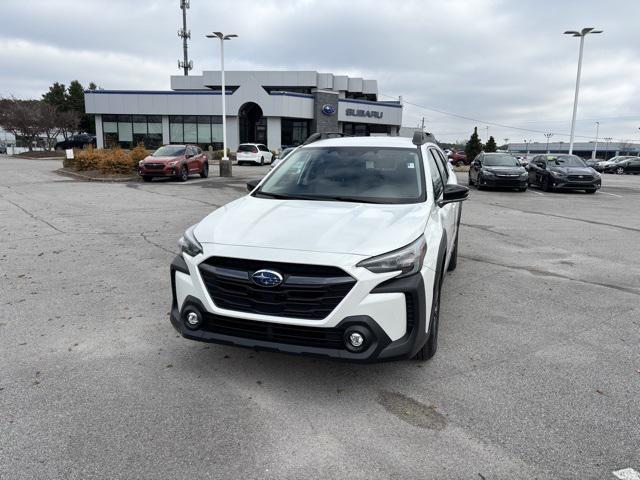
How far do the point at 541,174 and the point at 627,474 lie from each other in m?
20.1

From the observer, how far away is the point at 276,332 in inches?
125

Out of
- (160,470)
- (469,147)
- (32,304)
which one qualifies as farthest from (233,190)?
(469,147)

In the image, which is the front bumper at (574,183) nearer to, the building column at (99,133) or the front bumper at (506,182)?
the front bumper at (506,182)

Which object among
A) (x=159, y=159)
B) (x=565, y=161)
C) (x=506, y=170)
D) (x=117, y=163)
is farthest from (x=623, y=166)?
(x=117, y=163)

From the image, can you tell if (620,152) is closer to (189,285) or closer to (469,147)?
(469,147)

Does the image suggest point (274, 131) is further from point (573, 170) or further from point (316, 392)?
point (316, 392)

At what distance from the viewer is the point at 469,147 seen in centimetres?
5156

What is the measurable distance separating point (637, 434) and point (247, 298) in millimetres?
2610

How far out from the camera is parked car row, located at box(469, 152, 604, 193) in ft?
63.5

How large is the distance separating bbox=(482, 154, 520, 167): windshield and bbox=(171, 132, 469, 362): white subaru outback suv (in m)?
17.9

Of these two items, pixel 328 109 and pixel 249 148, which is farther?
pixel 328 109

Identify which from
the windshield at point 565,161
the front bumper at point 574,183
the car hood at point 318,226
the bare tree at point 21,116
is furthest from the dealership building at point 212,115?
the car hood at point 318,226

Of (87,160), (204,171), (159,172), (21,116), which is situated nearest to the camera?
(159,172)

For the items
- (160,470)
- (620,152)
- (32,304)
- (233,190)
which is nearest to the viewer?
(160,470)
